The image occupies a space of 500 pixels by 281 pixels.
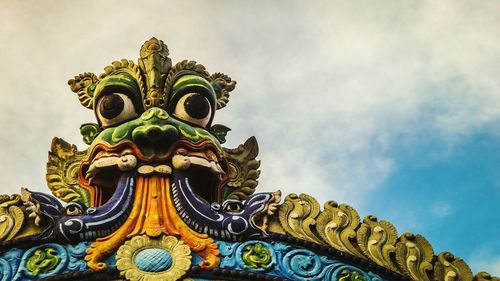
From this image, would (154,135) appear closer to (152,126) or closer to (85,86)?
(152,126)

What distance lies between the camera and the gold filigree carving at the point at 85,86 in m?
9.77

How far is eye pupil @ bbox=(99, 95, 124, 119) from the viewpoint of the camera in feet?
29.9

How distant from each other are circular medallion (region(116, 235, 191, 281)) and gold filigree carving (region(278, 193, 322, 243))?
3.04 ft

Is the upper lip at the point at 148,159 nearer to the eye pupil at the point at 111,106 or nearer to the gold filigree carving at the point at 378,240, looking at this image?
the eye pupil at the point at 111,106

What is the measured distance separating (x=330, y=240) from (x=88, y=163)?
2.37 meters

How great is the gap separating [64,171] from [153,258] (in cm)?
199

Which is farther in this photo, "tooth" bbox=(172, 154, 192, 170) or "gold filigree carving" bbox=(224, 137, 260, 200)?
"gold filigree carving" bbox=(224, 137, 260, 200)

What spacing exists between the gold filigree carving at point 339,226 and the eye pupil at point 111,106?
2.17 meters

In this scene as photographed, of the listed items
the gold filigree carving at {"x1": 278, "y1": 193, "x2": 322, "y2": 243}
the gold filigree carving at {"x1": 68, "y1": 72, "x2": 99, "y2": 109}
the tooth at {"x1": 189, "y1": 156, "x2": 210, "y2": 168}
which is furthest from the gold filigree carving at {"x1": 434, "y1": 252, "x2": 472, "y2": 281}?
the gold filigree carving at {"x1": 68, "y1": 72, "x2": 99, "y2": 109}

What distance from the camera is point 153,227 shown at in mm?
8227

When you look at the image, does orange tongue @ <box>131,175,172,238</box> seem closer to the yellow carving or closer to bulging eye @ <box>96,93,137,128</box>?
bulging eye @ <box>96,93,137,128</box>

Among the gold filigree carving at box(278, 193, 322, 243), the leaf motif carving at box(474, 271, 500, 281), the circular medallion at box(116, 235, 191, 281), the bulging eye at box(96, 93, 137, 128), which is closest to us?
the circular medallion at box(116, 235, 191, 281)

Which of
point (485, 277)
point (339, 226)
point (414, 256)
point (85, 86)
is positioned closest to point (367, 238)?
point (339, 226)

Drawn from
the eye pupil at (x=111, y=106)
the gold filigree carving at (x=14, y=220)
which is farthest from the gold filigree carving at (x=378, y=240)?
the gold filigree carving at (x=14, y=220)
